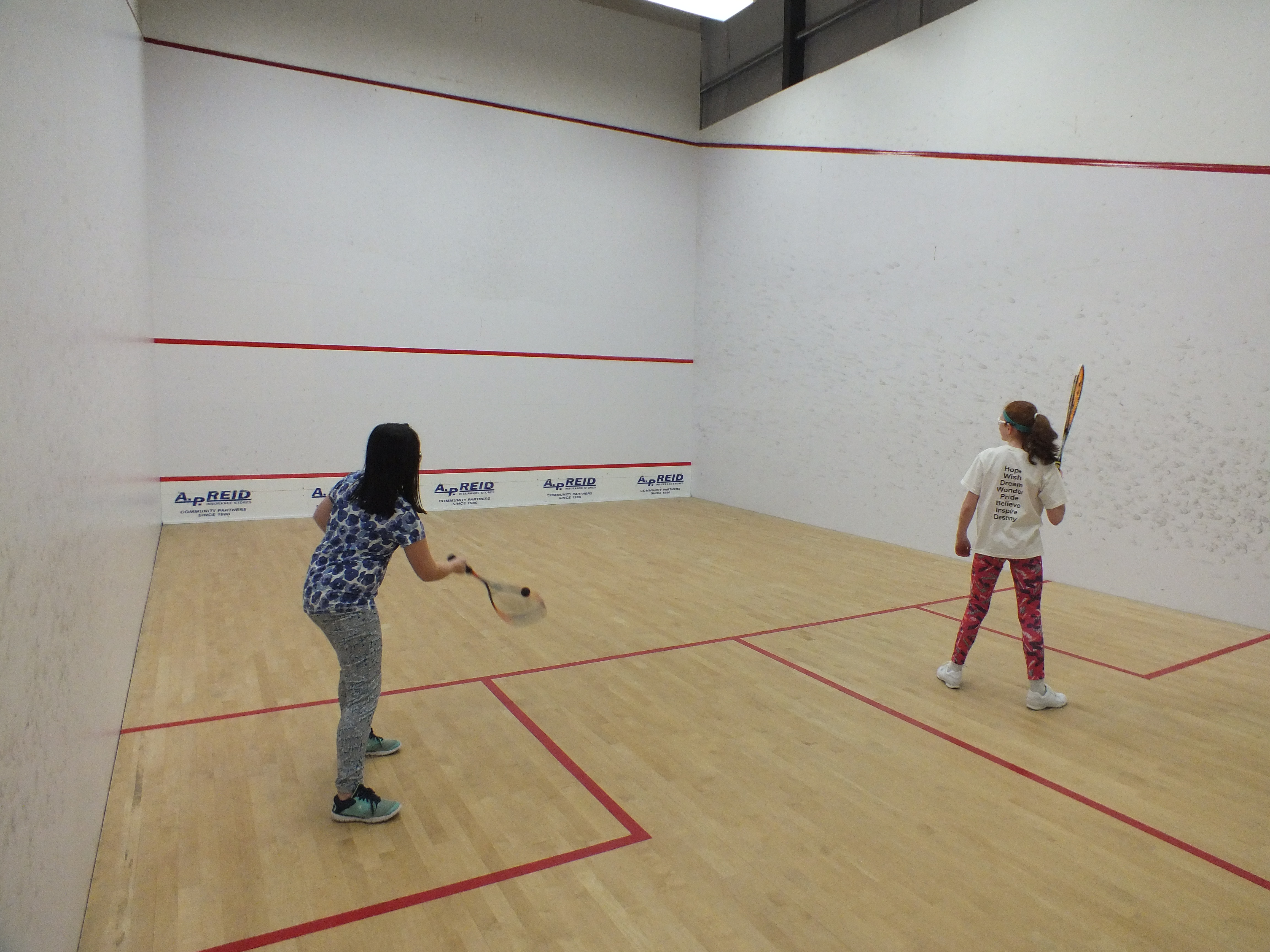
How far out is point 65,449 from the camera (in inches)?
62.1

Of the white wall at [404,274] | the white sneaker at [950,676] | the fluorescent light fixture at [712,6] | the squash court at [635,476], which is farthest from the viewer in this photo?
the fluorescent light fixture at [712,6]

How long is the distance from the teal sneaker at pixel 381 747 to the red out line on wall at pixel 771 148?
159 inches

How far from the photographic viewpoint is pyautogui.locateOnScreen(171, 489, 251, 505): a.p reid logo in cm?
538

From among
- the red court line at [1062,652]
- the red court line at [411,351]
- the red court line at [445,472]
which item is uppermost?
the red court line at [411,351]

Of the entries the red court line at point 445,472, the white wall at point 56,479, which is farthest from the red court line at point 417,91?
the white wall at point 56,479

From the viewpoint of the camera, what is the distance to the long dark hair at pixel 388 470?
1649 mm

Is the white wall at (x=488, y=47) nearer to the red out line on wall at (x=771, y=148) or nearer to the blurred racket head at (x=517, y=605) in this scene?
the red out line on wall at (x=771, y=148)

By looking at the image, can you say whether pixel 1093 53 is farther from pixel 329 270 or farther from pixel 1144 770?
pixel 329 270

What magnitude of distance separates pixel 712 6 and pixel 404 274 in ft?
9.69

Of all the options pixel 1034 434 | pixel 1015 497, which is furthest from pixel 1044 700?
pixel 1034 434

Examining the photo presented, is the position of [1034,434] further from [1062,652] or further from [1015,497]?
[1062,652]

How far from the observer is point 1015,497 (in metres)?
2.43

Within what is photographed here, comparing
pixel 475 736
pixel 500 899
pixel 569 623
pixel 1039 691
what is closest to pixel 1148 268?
pixel 1039 691

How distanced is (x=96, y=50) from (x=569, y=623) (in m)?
2.57
